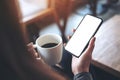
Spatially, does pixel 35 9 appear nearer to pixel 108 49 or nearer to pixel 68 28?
pixel 68 28

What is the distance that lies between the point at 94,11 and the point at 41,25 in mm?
525

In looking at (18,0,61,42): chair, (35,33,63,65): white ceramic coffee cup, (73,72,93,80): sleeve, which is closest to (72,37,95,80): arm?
(73,72,93,80): sleeve

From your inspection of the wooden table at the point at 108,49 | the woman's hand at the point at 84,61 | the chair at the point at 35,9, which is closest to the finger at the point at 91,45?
the woman's hand at the point at 84,61

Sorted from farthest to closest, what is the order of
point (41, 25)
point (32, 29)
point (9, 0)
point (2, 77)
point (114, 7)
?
point (114, 7)
point (41, 25)
point (32, 29)
point (2, 77)
point (9, 0)

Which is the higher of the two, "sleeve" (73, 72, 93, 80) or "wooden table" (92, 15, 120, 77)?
"sleeve" (73, 72, 93, 80)

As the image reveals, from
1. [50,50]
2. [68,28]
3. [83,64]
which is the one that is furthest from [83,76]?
[68,28]

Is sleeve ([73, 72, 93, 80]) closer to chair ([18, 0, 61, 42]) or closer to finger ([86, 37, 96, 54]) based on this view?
finger ([86, 37, 96, 54])

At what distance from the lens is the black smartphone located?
916mm

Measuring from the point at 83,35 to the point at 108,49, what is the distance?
6.3 inches

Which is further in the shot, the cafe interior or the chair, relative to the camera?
the chair

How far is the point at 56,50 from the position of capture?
0.95 m

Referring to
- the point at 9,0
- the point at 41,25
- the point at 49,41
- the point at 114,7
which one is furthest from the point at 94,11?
the point at 9,0

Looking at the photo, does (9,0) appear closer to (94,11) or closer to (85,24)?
(85,24)

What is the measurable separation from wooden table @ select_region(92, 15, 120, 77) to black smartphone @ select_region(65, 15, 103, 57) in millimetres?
97
